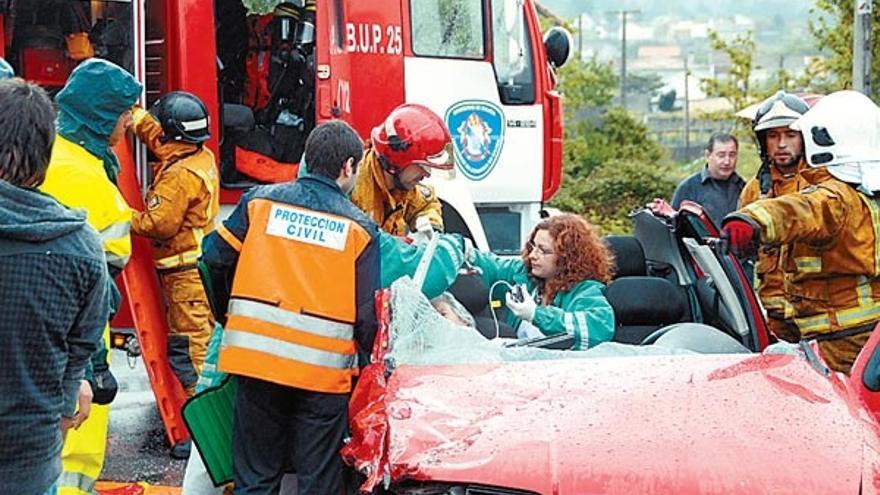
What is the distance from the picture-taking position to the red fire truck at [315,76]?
6758mm

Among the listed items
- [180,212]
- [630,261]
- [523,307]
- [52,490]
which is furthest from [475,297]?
[52,490]

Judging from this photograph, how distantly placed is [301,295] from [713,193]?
4.79m

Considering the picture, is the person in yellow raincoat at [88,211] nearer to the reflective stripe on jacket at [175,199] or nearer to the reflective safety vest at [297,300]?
the reflective safety vest at [297,300]

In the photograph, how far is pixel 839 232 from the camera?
5.17 metres

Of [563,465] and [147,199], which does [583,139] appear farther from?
[563,465]

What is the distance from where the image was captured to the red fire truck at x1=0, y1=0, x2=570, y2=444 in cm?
676

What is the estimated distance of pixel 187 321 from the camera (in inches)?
263

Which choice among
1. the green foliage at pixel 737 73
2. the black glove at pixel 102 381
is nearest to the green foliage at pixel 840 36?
the green foliage at pixel 737 73

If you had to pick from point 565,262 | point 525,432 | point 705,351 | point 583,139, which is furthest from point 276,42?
point 583,139

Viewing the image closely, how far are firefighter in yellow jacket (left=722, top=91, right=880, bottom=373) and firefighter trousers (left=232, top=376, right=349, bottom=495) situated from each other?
61.0 inches

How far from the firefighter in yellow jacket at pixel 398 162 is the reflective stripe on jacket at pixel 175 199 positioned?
905mm

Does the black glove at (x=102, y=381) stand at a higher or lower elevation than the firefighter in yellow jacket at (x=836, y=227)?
lower

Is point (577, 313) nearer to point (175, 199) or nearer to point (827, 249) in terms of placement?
point (827, 249)

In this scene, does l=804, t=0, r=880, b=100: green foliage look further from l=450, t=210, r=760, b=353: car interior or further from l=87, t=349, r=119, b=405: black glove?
l=87, t=349, r=119, b=405: black glove
